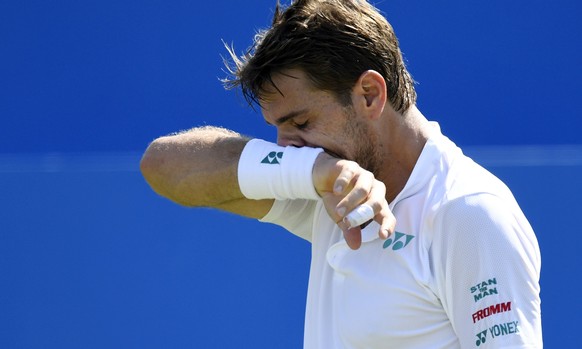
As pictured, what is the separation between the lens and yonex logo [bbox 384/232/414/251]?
1659 millimetres

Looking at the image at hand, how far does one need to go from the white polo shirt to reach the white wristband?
0.52 ft

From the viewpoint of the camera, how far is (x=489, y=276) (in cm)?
154

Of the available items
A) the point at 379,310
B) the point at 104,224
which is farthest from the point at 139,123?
the point at 379,310

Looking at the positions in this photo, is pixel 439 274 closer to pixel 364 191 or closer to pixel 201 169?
pixel 364 191

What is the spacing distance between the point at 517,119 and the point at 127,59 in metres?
1.30

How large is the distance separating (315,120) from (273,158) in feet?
0.55

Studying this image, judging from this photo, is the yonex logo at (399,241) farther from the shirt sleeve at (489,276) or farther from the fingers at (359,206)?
the fingers at (359,206)

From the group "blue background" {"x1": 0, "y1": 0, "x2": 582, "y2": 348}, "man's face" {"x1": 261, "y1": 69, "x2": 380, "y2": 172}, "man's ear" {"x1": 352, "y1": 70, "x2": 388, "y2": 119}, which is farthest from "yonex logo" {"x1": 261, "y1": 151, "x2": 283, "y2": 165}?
"blue background" {"x1": 0, "y1": 0, "x2": 582, "y2": 348}

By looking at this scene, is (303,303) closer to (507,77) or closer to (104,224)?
(104,224)

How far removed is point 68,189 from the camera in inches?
124

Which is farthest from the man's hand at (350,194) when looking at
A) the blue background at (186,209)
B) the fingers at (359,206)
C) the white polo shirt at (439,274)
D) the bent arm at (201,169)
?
the blue background at (186,209)

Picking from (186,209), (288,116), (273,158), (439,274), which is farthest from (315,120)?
(186,209)

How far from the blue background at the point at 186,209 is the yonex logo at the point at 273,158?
4.52 ft

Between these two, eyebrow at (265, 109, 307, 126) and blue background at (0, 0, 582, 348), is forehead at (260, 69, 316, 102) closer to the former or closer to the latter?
eyebrow at (265, 109, 307, 126)
